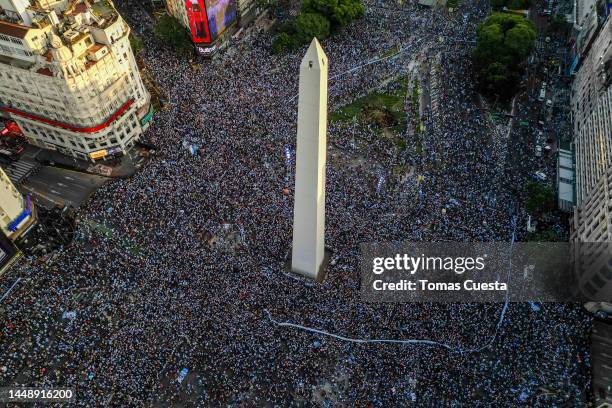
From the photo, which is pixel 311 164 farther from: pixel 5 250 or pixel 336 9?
pixel 336 9

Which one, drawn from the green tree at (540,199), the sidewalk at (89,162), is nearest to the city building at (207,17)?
the sidewalk at (89,162)

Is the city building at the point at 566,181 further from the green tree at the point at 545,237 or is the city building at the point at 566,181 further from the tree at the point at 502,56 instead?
the tree at the point at 502,56

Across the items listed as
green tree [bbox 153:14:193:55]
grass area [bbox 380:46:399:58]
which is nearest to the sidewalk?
green tree [bbox 153:14:193:55]

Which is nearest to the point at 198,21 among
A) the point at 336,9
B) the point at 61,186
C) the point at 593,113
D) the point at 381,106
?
the point at 336,9

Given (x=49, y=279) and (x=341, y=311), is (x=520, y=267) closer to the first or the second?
(x=341, y=311)

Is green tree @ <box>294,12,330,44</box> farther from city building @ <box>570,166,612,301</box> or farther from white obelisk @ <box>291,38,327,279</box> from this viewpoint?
city building @ <box>570,166,612,301</box>

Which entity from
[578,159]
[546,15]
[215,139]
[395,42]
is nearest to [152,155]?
[215,139]
